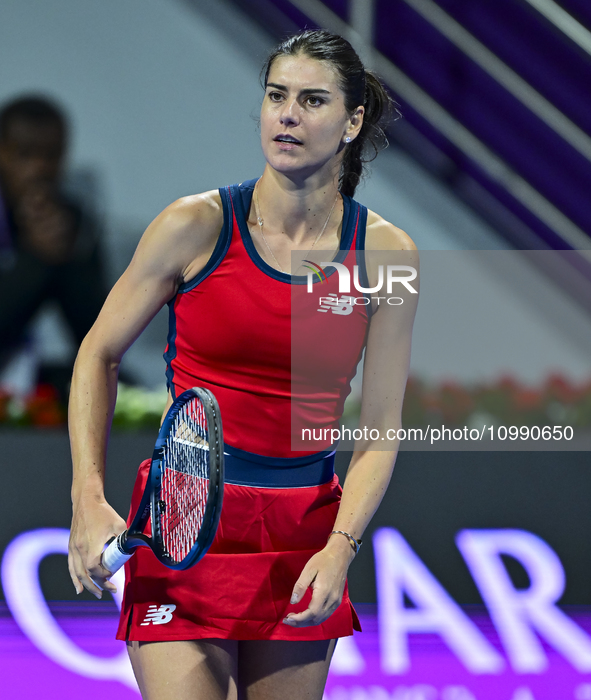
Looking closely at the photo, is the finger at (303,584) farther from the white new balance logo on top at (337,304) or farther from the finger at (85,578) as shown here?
the white new balance logo on top at (337,304)

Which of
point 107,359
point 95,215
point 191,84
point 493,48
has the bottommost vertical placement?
point 107,359

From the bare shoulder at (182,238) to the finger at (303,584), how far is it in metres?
0.51

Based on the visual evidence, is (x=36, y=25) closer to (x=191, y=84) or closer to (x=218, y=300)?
(x=191, y=84)

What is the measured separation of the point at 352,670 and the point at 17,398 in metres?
2.11

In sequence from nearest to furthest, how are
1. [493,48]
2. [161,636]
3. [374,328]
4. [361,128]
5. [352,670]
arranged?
[161,636] → [374,328] → [361,128] → [352,670] → [493,48]

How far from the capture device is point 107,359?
5.01 ft

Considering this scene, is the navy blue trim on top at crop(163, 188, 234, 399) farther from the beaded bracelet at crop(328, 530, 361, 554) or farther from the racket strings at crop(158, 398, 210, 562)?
the beaded bracelet at crop(328, 530, 361, 554)

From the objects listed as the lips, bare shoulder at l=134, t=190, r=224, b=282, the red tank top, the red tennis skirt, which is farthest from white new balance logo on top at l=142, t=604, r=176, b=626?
the lips

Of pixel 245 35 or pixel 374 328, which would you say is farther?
pixel 245 35

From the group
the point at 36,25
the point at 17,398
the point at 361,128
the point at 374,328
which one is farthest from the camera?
the point at 36,25

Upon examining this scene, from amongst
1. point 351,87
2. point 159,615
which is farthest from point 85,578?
point 351,87

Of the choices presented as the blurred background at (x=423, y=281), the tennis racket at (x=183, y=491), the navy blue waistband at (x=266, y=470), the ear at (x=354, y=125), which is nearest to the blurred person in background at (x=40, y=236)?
the blurred background at (x=423, y=281)

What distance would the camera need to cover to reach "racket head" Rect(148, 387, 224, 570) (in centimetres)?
125

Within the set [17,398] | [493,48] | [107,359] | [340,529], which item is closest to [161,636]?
[340,529]
